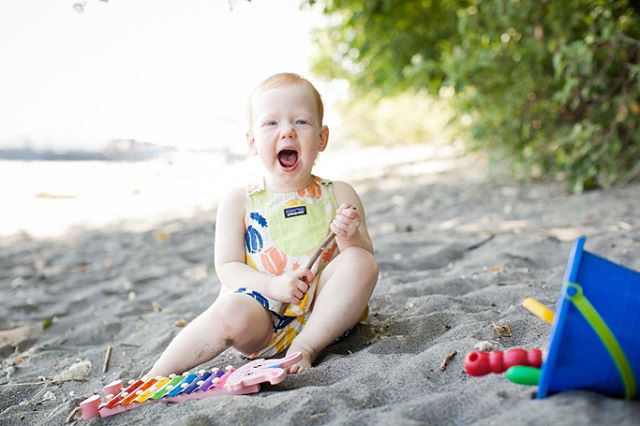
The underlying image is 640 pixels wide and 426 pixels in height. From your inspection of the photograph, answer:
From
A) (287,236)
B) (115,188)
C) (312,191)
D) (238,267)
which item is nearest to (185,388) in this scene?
(238,267)

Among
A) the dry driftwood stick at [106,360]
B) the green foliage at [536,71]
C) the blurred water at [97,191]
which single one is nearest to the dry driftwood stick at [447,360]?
the dry driftwood stick at [106,360]

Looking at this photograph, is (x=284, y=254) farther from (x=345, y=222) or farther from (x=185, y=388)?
(x=185, y=388)

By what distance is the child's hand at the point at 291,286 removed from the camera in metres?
1.74

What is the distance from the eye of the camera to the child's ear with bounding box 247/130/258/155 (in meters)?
1.94

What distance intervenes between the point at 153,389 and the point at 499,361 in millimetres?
864

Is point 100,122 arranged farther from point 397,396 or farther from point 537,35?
point 397,396

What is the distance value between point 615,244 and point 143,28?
8.20ft

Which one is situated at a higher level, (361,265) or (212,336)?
(361,265)

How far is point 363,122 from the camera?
563 inches

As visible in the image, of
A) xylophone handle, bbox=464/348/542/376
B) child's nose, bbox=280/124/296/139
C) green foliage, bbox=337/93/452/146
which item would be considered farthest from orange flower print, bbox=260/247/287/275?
green foliage, bbox=337/93/452/146

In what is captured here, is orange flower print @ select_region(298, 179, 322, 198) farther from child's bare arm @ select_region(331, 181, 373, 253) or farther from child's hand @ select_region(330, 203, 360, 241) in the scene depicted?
child's hand @ select_region(330, 203, 360, 241)

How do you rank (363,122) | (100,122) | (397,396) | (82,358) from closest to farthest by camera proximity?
(397,396) < (82,358) < (100,122) < (363,122)

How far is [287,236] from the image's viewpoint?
1.95 metres

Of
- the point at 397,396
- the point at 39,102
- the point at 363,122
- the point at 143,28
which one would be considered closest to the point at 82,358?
the point at 397,396
